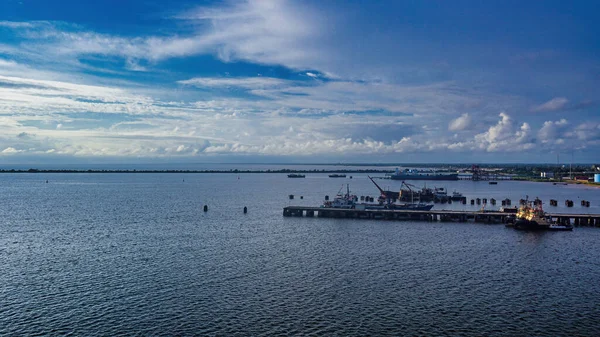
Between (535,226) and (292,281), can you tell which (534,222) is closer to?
(535,226)

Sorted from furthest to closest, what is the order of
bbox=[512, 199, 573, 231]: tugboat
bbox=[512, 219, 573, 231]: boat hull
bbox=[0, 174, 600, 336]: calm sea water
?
bbox=[512, 199, 573, 231]: tugboat, bbox=[512, 219, 573, 231]: boat hull, bbox=[0, 174, 600, 336]: calm sea water

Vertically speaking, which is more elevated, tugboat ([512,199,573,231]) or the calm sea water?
tugboat ([512,199,573,231])

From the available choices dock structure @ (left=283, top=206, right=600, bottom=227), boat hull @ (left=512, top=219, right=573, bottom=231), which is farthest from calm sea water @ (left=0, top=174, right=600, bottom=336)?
dock structure @ (left=283, top=206, right=600, bottom=227)

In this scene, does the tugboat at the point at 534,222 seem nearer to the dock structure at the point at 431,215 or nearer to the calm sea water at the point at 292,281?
the calm sea water at the point at 292,281

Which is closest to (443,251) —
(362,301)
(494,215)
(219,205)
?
(362,301)

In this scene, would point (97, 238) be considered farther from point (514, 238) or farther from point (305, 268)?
point (514, 238)

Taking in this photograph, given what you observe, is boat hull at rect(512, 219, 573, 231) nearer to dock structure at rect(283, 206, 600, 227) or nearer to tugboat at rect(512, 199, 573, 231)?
tugboat at rect(512, 199, 573, 231)

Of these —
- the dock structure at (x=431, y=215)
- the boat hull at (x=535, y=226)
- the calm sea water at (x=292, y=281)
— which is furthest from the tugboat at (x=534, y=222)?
the dock structure at (x=431, y=215)

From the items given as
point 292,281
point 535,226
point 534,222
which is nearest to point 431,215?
point 534,222
